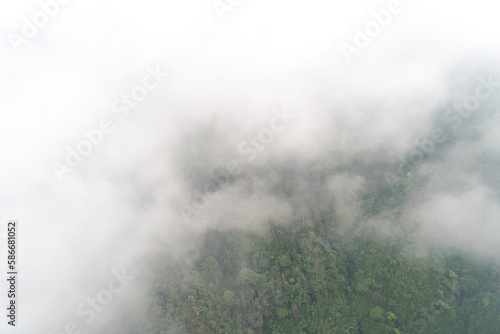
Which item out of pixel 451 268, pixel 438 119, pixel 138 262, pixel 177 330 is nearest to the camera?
pixel 177 330

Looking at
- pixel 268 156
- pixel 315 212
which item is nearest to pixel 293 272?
pixel 315 212

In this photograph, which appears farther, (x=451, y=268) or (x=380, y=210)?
(x=380, y=210)

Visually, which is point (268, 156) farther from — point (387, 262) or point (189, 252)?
point (387, 262)

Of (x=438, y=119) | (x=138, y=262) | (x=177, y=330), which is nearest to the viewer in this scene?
(x=177, y=330)

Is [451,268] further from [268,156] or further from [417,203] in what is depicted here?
[268,156]

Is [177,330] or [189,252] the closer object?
[177,330]

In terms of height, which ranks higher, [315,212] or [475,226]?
[315,212]

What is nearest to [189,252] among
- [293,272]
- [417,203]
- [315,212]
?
[293,272]

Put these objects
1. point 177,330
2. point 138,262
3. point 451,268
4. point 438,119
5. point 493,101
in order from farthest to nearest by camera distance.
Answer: point 438,119
point 493,101
point 138,262
point 451,268
point 177,330

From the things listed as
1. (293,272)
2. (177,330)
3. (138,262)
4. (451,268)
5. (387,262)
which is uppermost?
(138,262)
